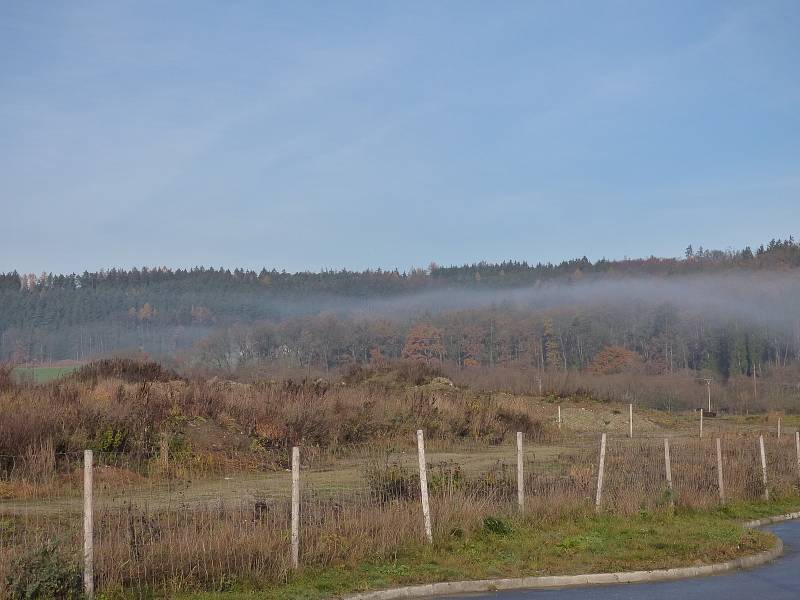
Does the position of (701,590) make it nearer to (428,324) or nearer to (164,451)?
(164,451)

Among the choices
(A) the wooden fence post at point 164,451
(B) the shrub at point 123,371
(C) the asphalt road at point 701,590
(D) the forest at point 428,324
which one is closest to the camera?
(C) the asphalt road at point 701,590

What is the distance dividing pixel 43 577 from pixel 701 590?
911 cm

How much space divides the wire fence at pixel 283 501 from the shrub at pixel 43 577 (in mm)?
156

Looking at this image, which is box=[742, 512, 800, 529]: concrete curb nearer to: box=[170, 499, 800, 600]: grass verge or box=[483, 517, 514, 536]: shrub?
box=[170, 499, 800, 600]: grass verge

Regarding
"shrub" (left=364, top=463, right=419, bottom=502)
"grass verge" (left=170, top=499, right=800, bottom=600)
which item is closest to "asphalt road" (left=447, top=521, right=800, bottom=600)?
"grass verge" (left=170, top=499, right=800, bottom=600)

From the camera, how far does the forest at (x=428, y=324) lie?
148375 mm

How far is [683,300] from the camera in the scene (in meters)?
172

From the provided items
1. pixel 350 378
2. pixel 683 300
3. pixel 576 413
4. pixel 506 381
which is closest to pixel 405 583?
pixel 576 413

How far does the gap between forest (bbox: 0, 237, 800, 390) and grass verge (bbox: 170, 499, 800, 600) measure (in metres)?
117

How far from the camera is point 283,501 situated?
18609mm

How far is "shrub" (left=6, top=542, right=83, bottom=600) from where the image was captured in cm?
1085

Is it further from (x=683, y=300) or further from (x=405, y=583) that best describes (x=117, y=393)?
(x=683, y=300)

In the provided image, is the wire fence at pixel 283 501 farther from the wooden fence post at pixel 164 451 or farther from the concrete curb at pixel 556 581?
the concrete curb at pixel 556 581

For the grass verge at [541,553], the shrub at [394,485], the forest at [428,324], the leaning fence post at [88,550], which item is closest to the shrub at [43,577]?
the leaning fence post at [88,550]
